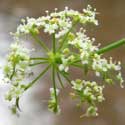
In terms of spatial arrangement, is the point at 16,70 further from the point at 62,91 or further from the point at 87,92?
the point at 62,91

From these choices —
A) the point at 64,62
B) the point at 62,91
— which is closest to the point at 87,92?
the point at 64,62

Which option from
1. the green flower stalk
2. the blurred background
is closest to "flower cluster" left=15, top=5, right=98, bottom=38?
the green flower stalk

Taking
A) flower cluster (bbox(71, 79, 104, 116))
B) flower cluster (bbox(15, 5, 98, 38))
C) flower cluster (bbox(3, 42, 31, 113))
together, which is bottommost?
flower cluster (bbox(71, 79, 104, 116))

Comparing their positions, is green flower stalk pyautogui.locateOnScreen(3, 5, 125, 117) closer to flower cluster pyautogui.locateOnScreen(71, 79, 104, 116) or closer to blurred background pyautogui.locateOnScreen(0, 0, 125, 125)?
flower cluster pyautogui.locateOnScreen(71, 79, 104, 116)

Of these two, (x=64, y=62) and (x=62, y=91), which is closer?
(x=64, y=62)

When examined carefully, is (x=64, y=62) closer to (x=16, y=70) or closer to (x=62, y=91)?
(x=16, y=70)

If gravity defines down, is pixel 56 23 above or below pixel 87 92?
above

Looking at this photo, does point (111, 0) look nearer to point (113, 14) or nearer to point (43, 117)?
point (113, 14)

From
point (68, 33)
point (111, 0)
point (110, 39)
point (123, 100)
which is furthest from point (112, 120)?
point (68, 33)
